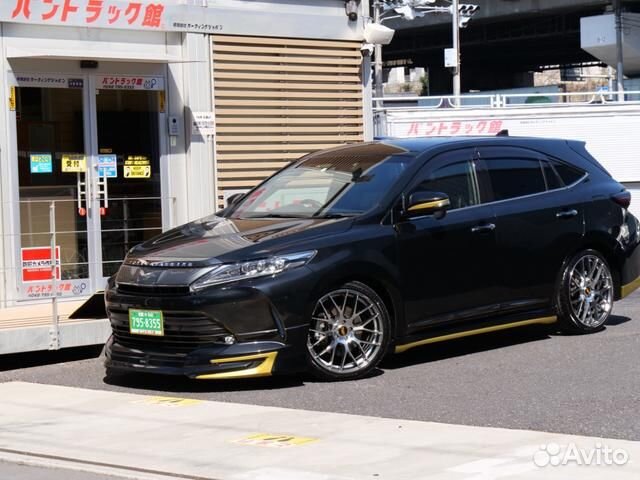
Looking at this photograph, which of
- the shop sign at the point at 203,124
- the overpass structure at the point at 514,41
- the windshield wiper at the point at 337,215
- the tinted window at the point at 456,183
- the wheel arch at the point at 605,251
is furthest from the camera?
the overpass structure at the point at 514,41

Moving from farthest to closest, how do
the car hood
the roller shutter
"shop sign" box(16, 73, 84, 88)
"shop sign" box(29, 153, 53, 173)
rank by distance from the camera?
the roller shutter
"shop sign" box(29, 153, 53, 173)
"shop sign" box(16, 73, 84, 88)
the car hood

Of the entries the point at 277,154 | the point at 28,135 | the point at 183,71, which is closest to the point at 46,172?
the point at 28,135

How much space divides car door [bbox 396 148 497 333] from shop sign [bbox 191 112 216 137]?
4881 mm

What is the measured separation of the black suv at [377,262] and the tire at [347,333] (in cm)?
1

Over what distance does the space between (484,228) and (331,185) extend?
1.27 meters

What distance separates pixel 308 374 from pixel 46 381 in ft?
7.00

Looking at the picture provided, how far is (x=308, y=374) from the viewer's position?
27.0 ft

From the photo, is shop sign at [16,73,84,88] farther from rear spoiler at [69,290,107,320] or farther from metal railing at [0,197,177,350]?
rear spoiler at [69,290,107,320]

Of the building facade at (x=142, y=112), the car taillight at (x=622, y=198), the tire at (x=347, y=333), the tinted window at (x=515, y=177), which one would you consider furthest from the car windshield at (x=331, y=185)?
the building facade at (x=142, y=112)

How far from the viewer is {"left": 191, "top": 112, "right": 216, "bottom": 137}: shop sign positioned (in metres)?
13.0

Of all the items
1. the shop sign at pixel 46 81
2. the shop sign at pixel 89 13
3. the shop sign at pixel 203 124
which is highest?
the shop sign at pixel 89 13

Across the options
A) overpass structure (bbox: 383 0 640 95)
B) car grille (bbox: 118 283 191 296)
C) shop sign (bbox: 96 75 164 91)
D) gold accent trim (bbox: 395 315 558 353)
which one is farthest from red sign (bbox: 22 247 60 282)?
overpass structure (bbox: 383 0 640 95)

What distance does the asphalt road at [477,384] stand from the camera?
670cm

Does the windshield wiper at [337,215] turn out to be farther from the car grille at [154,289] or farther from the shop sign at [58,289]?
the shop sign at [58,289]
